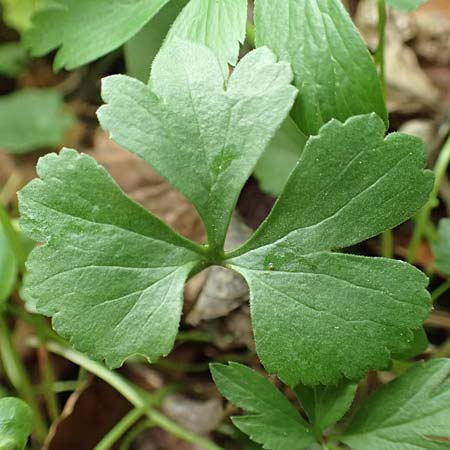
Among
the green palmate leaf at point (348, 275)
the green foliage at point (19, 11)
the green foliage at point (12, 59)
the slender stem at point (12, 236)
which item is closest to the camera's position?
the green palmate leaf at point (348, 275)

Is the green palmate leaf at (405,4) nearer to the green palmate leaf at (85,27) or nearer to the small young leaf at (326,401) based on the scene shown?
the green palmate leaf at (85,27)

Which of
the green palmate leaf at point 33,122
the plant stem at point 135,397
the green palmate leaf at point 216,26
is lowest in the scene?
the plant stem at point 135,397

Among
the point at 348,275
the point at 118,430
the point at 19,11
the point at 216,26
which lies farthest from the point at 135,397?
the point at 19,11

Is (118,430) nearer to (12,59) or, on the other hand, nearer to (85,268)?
(85,268)

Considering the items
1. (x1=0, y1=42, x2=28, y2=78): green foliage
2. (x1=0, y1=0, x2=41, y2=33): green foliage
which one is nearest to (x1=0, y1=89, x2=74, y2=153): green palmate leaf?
(x1=0, y1=42, x2=28, y2=78): green foliage

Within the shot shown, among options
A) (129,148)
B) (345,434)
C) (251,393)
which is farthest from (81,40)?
(345,434)

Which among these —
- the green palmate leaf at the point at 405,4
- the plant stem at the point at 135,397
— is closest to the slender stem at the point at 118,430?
the plant stem at the point at 135,397
